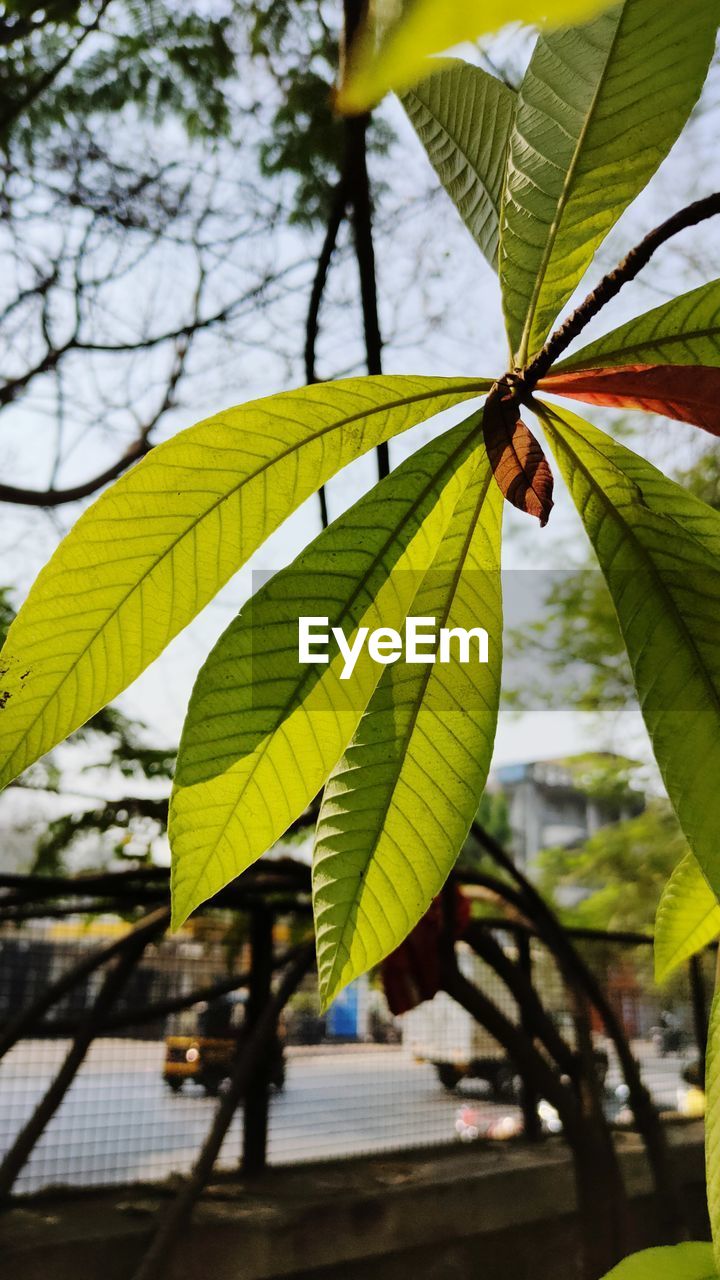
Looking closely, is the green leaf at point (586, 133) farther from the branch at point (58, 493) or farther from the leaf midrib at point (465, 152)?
the branch at point (58, 493)

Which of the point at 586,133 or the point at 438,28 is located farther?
the point at 586,133

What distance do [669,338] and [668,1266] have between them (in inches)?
13.5

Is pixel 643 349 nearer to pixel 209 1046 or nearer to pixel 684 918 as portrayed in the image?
pixel 684 918

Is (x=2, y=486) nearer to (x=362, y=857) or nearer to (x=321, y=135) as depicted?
(x=362, y=857)

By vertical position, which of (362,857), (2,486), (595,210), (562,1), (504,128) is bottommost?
(362,857)

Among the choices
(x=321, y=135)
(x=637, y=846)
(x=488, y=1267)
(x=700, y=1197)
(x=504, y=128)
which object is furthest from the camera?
(x=637, y=846)

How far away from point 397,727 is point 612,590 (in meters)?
0.10

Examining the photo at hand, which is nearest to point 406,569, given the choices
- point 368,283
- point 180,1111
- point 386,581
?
point 386,581

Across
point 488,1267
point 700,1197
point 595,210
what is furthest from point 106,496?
point 700,1197

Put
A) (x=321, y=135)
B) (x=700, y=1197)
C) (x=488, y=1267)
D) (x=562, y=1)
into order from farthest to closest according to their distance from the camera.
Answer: (x=700, y=1197), (x=321, y=135), (x=488, y=1267), (x=562, y=1)

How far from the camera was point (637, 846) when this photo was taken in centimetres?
523

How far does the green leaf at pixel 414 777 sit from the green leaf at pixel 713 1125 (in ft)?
0.36

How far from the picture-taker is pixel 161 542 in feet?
1.10

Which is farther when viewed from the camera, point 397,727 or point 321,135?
point 321,135
